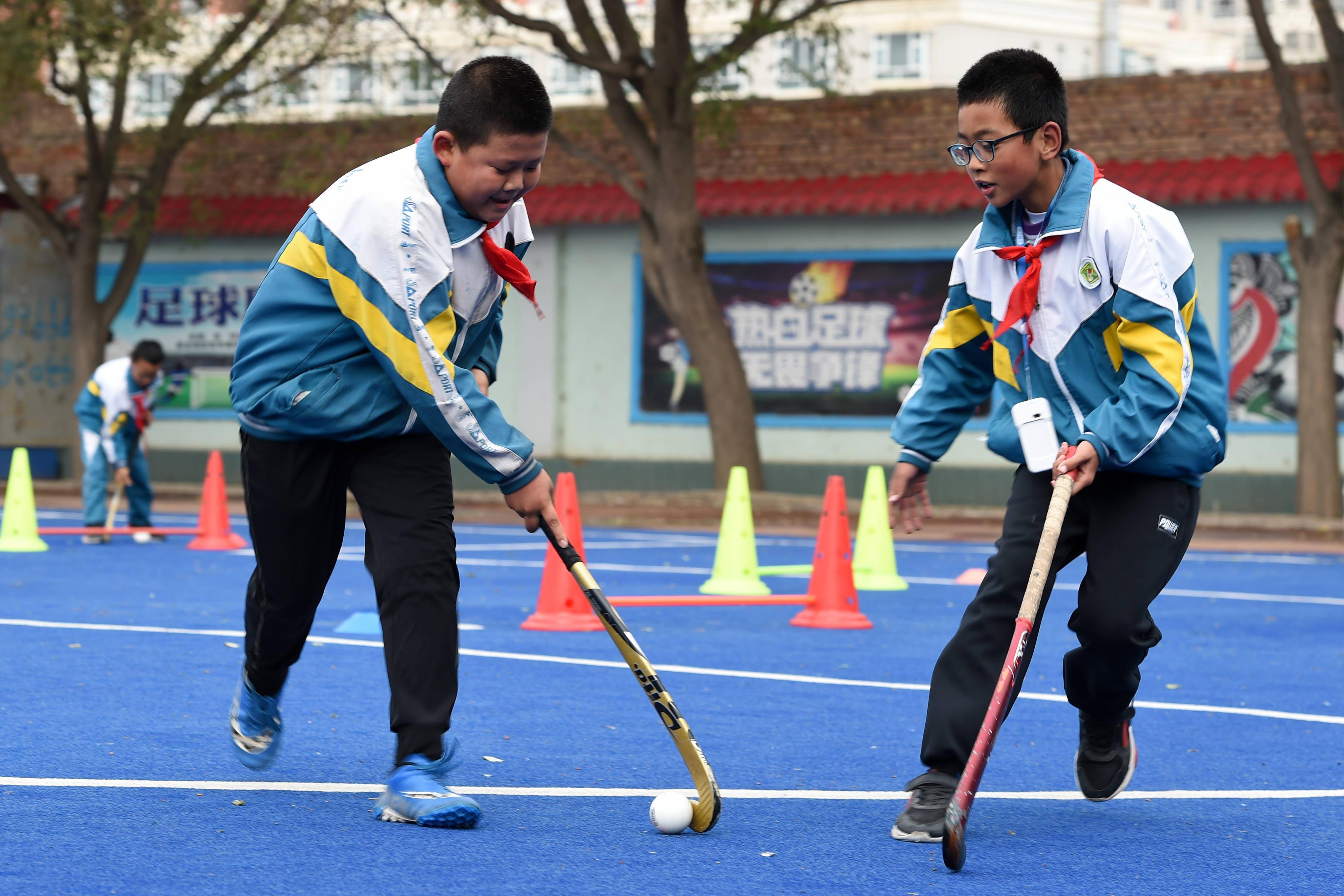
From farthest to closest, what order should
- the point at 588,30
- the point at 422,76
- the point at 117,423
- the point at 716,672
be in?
the point at 422,76
the point at 588,30
the point at 117,423
the point at 716,672

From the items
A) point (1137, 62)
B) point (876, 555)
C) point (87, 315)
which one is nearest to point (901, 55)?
point (1137, 62)

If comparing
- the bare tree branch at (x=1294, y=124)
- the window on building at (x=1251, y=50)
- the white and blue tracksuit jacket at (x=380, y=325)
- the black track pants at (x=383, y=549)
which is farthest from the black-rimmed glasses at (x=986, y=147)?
the window on building at (x=1251, y=50)

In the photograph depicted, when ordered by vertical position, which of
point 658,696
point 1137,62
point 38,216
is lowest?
point 658,696

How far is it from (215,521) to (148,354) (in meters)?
1.49

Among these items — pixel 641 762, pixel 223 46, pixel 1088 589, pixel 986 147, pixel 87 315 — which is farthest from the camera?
pixel 87 315

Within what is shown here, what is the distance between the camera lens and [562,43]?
689 inches

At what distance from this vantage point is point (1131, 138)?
19.2m

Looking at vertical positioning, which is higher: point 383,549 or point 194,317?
point 194,317

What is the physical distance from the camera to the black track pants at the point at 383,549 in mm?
4289

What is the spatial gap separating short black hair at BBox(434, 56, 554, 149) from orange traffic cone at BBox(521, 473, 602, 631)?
4.39 meters

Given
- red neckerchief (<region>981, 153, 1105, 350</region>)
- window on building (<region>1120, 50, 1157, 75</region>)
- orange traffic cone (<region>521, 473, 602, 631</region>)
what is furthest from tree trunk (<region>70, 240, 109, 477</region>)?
window on building (<region>1120, 50, 1157, 75</region>)

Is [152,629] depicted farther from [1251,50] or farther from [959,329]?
[1251,50]

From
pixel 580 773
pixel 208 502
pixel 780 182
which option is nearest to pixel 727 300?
pixel 780 182

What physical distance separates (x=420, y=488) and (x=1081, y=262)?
174cm
